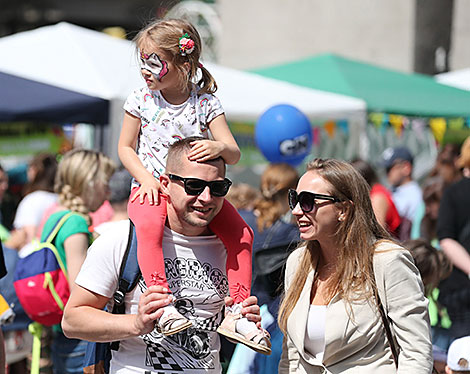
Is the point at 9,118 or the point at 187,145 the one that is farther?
the point at 9,118

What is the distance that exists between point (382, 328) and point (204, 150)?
0.95 metres

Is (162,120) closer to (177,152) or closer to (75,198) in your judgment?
(177,152)

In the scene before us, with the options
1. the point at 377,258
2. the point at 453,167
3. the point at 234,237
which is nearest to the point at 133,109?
the point at 234,237

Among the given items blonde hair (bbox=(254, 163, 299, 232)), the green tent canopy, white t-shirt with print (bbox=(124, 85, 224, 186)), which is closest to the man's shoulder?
white t-shirt with print (bbox=(124, 85, 224, 186))

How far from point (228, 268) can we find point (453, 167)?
5433mm

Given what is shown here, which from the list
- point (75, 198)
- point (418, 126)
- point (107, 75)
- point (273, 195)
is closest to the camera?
point (75, 198)

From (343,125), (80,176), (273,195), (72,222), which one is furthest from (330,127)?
(72,222)

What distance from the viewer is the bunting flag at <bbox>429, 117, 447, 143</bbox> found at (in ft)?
31.2

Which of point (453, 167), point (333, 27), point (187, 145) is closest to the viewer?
point (187, 145)

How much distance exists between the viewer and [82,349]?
13.8ft

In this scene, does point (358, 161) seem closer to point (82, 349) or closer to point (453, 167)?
point (453, 167)

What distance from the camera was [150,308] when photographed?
97.7 inches

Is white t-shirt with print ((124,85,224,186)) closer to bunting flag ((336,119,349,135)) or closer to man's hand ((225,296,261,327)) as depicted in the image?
man's hand ((225,296,261,327))

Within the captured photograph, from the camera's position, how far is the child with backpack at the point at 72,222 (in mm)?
3932
